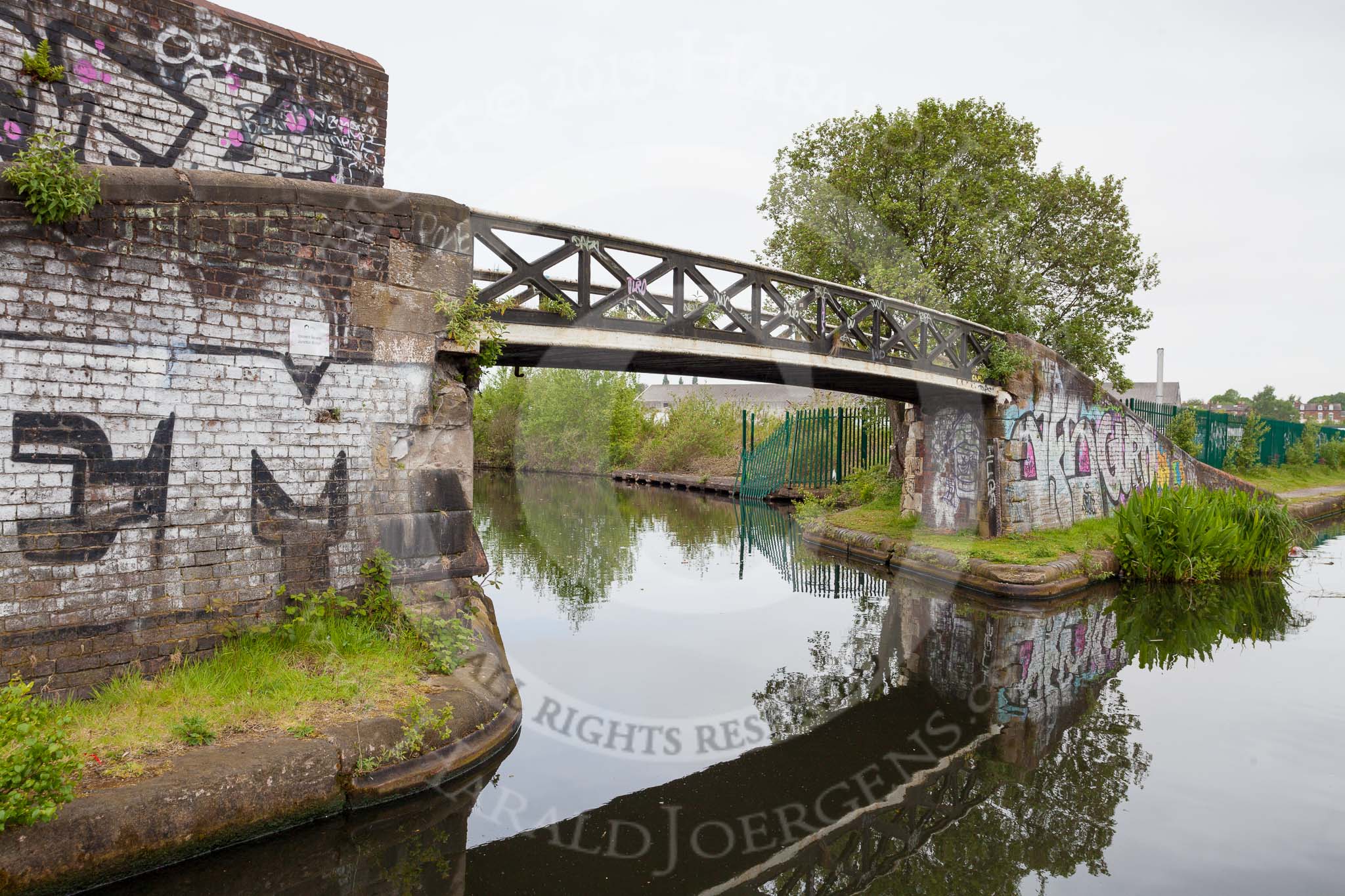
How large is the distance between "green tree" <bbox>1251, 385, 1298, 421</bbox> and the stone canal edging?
74.4 meters

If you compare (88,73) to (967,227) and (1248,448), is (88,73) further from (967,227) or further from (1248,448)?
(1248,448)

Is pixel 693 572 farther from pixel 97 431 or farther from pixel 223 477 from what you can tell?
pixel 97 431

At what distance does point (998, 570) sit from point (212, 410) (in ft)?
31.8

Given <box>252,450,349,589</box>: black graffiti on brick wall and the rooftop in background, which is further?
the rooftop in background

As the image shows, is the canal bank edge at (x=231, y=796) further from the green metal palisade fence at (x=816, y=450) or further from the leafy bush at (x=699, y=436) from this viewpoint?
the leafy bush at (x=699, y=436)

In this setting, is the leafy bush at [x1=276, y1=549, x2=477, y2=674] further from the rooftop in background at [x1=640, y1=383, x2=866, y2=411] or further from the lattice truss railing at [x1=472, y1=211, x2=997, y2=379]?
the rooftop in background at [x1=640, y1=383, x2=866, y2=411]

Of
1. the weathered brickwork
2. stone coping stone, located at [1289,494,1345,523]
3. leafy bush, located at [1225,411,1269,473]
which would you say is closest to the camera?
the weathered brickwork

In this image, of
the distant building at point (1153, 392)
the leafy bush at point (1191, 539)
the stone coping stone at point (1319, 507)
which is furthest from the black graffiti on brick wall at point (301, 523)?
the distant building at point (1153, 392)

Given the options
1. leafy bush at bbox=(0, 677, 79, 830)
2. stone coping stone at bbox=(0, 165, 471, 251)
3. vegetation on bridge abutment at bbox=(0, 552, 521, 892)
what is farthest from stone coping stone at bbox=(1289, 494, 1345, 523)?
leafy bush at bbox=(0, 677, 79, 830)

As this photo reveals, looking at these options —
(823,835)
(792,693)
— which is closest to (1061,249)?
(792,693)

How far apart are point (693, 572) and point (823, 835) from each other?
25.0ft

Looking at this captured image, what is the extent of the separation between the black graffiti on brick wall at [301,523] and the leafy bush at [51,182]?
1.84 m

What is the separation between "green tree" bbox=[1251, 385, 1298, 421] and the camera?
7081 centimetres

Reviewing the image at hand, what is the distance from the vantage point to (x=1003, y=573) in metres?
10.4
